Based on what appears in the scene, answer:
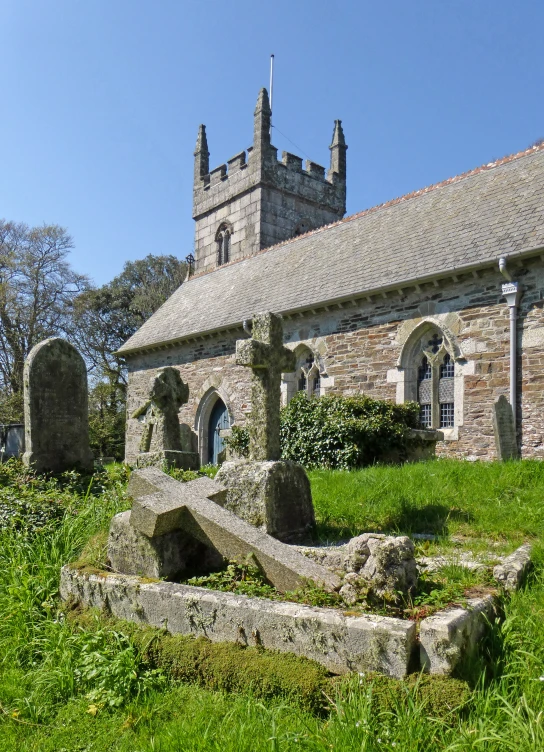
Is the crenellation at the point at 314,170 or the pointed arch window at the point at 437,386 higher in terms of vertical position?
the crenellation at the point at 314,170

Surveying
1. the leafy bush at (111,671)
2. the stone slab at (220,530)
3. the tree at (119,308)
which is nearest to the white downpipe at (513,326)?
the stone slab at (220,530)

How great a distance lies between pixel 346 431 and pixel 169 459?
3829 millimetres

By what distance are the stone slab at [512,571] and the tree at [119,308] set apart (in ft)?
102

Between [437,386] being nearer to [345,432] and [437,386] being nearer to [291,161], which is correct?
[345,432]

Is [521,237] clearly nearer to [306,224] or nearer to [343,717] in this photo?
[343,717]

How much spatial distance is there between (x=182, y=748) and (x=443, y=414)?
11040 millimetres

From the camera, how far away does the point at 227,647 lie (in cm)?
320

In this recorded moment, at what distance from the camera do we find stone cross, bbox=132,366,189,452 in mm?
8789

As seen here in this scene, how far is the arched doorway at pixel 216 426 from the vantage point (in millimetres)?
18484

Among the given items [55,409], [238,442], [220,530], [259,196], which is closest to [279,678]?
[220,530]

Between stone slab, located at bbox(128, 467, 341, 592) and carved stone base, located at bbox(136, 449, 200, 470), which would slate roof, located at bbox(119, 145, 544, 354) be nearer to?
carved stone base, located at bbox(136, 449, 200, 470)

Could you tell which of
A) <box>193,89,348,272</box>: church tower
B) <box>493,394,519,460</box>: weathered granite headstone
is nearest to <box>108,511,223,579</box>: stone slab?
<box>493,394,519,460</box>: weathered granite headstone

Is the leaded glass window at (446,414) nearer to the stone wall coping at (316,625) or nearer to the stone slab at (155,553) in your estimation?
the stone wall coping at (316,625)

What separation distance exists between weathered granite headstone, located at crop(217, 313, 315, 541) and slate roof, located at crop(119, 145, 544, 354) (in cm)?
691
